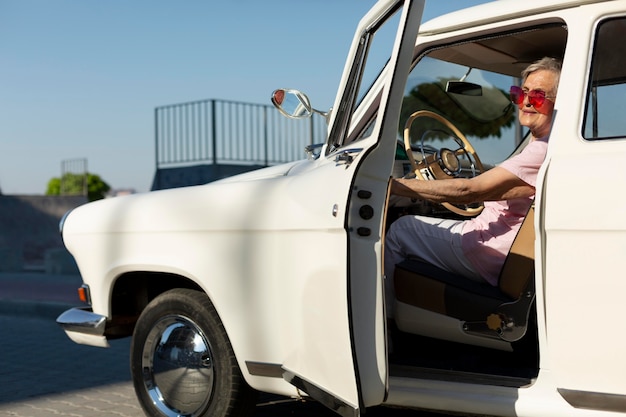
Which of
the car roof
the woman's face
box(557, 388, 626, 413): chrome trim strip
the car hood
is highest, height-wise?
the car roof

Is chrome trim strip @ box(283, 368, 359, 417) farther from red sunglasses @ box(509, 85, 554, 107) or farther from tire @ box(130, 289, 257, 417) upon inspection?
red sunglasses @ box(509, 85, 554, 107)

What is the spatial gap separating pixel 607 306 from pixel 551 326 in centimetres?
21

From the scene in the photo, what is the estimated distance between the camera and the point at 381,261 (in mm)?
3129

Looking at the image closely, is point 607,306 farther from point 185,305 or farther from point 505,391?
point 185,305

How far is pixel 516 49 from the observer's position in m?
4.41

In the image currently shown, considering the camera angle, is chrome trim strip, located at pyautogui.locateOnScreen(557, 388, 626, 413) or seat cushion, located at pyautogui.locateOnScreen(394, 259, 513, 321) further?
seat cushion, located at pyautogui.locateOnScreen(394, 259, 513, 321)

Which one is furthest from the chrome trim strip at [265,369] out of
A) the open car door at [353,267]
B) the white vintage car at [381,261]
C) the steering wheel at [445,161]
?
the steering wheel at [445,161]

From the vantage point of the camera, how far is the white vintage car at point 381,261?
9.71ft

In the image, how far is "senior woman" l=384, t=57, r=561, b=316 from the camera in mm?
3432

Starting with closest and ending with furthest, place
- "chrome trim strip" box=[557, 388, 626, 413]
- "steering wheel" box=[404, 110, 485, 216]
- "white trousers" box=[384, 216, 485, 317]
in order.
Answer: "chrome trim strip" box=[557, 388, 626, 413]
"white trousers" box=[384, 216, 485, 317]
"steering wheel" box=[404, 110, 485, 216]

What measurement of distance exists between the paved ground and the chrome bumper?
0.53 m

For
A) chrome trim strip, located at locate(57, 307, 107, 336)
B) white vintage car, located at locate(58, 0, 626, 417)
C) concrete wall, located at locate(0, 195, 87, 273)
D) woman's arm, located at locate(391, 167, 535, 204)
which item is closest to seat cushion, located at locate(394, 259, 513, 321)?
white vintage car, located at locate(58, 0, 626, 417)

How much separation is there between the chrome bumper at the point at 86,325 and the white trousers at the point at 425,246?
1.57 metres

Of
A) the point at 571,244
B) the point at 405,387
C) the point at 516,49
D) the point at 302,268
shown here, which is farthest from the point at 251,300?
the point at 516,49
